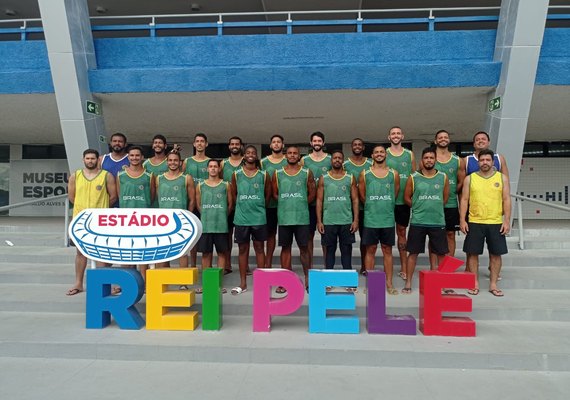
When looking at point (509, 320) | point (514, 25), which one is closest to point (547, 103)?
point (514, 25)

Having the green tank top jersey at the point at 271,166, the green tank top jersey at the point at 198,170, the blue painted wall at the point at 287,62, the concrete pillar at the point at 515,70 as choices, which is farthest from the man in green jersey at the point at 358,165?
the concrete pillar at the point at 515,70

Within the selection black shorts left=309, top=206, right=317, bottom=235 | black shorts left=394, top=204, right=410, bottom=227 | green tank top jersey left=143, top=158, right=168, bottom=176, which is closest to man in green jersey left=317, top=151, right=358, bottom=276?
black shorts left=309, top=206, right=317, bottom=235

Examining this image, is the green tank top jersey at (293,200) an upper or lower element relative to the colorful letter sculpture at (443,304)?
upper

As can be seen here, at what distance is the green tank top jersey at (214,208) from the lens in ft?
17.0

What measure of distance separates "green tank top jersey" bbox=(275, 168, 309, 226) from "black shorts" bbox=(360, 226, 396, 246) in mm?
728

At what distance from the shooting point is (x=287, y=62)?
8.08 m

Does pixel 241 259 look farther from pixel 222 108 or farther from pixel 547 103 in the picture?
pixel 547 103

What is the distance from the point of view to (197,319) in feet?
15.3

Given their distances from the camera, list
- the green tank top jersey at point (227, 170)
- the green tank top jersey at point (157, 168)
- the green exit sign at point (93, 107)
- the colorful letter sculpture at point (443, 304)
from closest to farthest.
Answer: the colorful letter sculpture at point (443, 304) → the green tank top jersey at point (227, 170) → the green tank top jersey at point (157, 168) → the green exit sign at point (93, 107)

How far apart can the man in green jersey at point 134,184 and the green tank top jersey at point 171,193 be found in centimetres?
22

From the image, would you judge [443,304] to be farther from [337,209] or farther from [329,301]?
[337,209]

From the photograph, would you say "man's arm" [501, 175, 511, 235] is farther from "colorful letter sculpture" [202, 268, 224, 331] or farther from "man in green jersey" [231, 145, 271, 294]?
"colorful letter sculpture" [202, 268, 224, 331]

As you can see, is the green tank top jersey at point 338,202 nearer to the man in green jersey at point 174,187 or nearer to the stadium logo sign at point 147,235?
the stadium logo sign at point 147,235

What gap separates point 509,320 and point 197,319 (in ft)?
11.0
